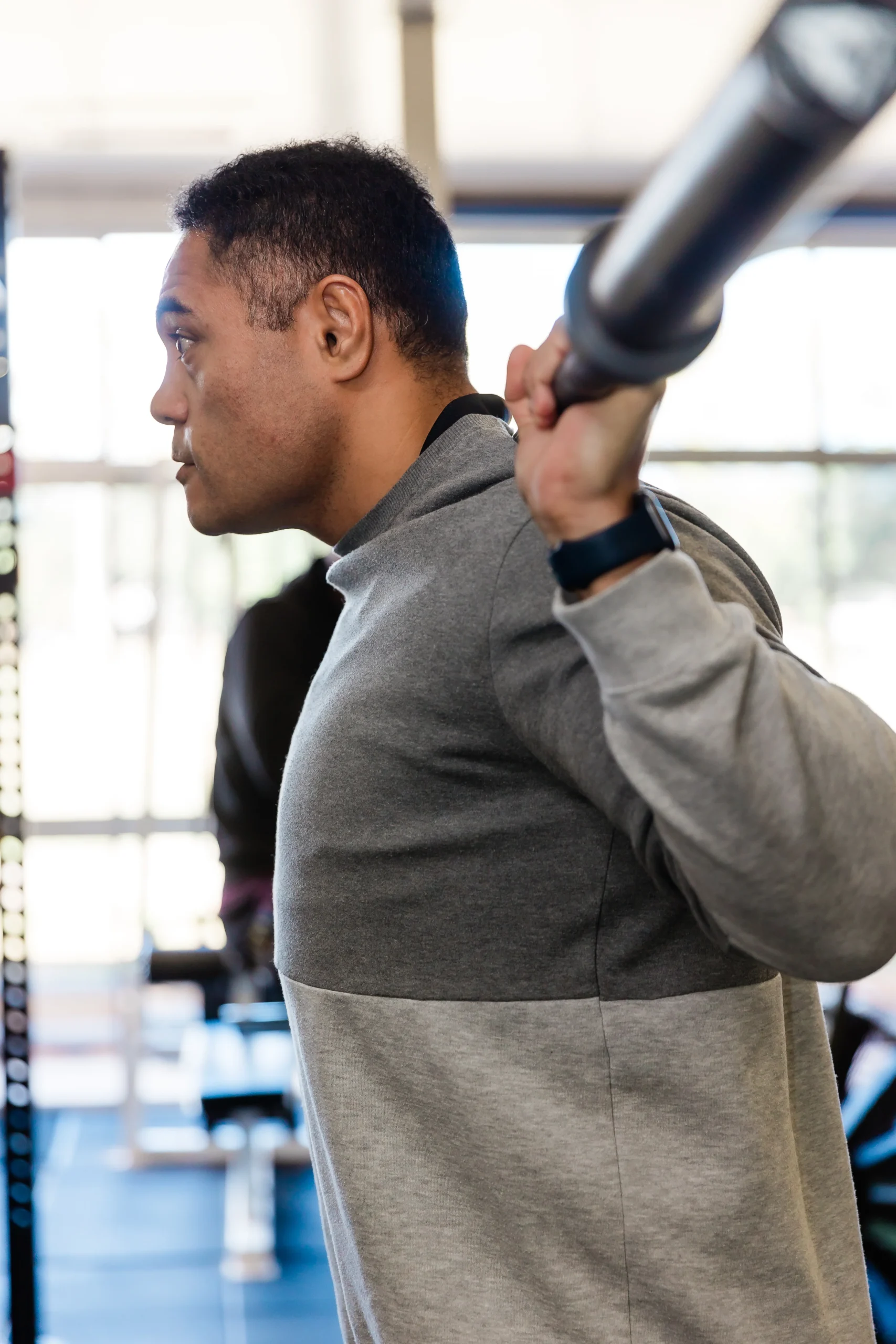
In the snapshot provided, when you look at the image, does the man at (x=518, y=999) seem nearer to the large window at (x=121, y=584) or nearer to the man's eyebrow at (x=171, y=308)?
the man's eyebrow at (x=171, y=308)

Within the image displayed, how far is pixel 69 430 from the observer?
5105 millimetres

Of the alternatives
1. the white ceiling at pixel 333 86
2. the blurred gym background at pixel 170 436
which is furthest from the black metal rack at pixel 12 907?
the white ceiling at pixel 333 86

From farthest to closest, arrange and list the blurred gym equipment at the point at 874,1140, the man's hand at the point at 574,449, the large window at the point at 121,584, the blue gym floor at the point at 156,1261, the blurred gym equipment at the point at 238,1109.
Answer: the large window at the point at 121,584 → the blurred gym equipment at the point at 238,1109 → the blue gym floor at the point at 156,1261 → the blurred gym equipment at the point at 874,1140 → the man's hand at the point at 574,449

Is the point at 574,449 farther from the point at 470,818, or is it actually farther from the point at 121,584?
the point at 121,584

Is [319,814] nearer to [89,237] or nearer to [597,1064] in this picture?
[597,1064]

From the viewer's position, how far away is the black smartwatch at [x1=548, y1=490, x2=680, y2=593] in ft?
1.68

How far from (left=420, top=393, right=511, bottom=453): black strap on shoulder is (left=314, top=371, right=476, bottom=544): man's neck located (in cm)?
1

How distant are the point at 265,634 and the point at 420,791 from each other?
2.45 metres

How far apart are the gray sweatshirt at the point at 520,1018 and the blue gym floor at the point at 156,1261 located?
9.35 feet

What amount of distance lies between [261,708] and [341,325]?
7.36ft

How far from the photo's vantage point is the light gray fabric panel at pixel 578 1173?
2.40 feet

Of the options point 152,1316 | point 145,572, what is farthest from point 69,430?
point 152,1316

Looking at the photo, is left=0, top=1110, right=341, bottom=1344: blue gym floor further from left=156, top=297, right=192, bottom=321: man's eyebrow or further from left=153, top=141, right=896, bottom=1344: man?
left=156, top=297, right=192, bottom=321: man's eyebrow

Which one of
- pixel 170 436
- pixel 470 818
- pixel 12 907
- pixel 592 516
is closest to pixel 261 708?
pixel 12 907
